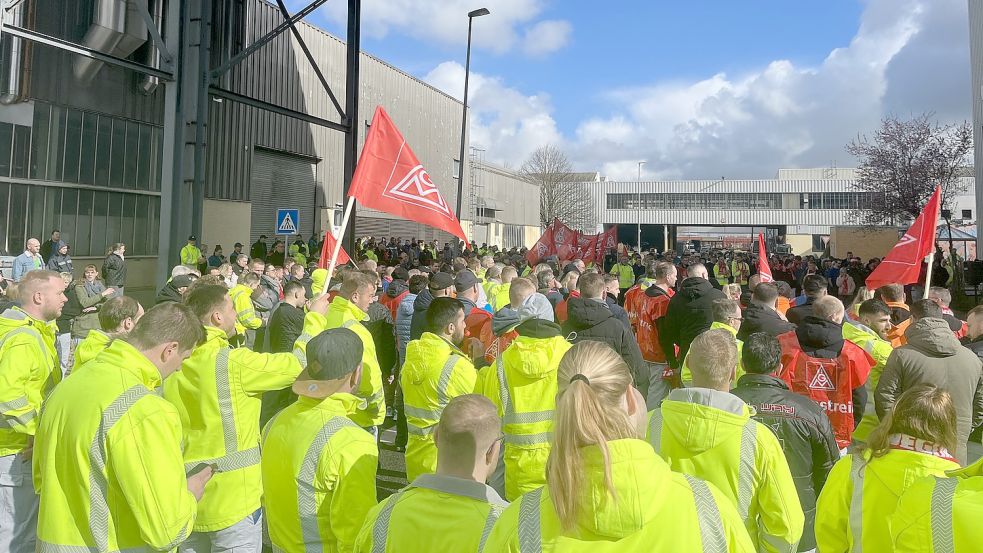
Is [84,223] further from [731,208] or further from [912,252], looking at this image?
[731,208]

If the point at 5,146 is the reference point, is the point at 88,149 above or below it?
above

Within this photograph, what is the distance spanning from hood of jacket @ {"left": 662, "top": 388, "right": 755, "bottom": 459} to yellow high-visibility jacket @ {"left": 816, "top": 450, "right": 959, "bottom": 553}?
438 mm

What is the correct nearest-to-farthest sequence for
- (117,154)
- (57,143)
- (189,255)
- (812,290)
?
(812,290)
(189,255)
(57,143)
(117,154)

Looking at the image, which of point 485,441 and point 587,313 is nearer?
point 485,441

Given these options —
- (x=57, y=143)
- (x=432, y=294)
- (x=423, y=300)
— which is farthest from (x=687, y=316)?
(x=57, y=143)

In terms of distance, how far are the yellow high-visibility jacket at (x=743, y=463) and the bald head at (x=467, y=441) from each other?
A: 110 cm

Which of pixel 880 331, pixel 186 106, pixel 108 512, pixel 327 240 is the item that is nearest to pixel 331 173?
pixel 186 106

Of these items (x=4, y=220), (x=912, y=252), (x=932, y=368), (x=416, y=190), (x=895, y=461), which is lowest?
(x=895, y=461)

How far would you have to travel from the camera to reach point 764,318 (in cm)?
570

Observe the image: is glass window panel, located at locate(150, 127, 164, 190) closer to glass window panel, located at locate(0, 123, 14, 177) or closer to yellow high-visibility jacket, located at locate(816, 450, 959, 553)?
glass window panel, located at locate(0, 123, 14, 177)

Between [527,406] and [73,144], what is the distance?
18.9 metres

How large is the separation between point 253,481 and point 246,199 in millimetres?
21508

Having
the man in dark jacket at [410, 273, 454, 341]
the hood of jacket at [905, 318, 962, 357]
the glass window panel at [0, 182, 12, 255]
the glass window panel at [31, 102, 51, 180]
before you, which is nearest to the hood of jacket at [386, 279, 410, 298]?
the man in dark jacket at [410, 273, 454, 341]

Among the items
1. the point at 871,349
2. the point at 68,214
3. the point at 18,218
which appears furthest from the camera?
the point at 68,214
